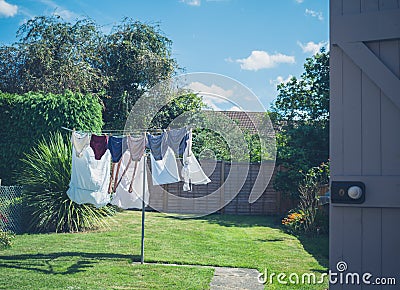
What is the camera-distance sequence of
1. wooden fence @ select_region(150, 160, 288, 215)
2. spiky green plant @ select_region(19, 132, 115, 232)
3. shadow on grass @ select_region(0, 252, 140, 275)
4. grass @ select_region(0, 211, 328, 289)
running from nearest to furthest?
1. grass @ select_region(0, 211, 328, 289)
2. shadow on grass @ select_region(0, 252, 140, 275)
3. spiky green plant @ select_region(19, 132, 115, 232)
4. wooden fence @ select_region(150, 160, 288, 215)

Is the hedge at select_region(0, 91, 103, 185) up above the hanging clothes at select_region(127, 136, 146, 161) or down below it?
above

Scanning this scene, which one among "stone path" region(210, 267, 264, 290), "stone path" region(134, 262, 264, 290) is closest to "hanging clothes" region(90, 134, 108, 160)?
"stone path" region(134, 262, 264, 290)

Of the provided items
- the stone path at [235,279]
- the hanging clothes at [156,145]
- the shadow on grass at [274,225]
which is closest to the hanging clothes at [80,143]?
the hanging clothes at [156,145]

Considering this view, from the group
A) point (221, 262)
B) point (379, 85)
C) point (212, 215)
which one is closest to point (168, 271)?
point (221, 262)

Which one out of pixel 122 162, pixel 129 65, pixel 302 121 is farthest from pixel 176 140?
pixel 129 65

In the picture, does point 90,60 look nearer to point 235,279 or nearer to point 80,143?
point 80,143

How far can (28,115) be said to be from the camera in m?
9.68

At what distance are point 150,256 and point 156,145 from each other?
165 centimetres

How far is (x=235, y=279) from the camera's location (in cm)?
524

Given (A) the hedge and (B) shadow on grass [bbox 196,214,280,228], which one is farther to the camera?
(B) shadow on grass [bbox 196,214,280,228]

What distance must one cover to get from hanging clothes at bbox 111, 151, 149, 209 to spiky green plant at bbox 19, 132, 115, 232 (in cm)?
157

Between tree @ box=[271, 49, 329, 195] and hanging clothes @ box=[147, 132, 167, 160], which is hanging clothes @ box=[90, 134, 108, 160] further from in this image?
tree @ box=[271, 49, 329, 195]

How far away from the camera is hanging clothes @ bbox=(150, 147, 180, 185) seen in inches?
261

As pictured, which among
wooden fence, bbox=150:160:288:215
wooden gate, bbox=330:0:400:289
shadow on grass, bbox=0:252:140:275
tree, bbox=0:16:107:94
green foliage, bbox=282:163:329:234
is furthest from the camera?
tree, bbox=0:16:107:94
